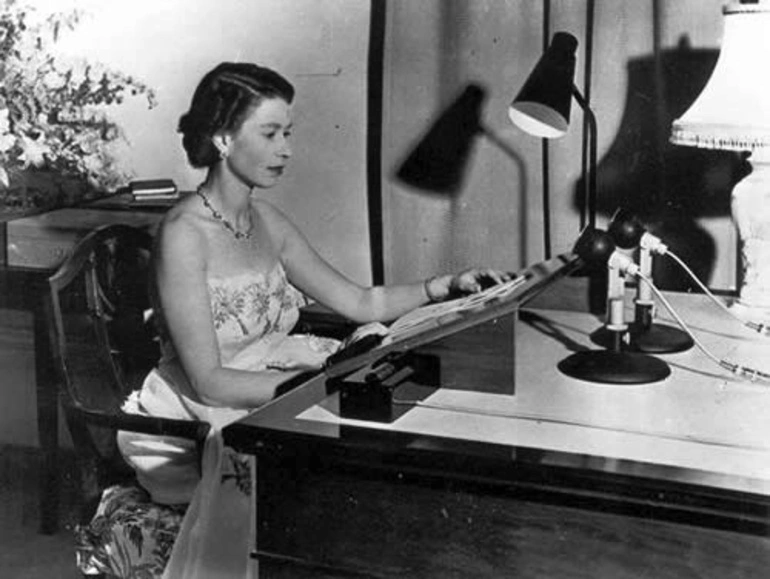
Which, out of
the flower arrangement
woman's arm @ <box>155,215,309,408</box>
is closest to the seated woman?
woman's arm @ <box>155,215,309,408</box>

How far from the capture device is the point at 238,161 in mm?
2105

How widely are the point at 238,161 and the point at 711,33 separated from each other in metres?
0.99

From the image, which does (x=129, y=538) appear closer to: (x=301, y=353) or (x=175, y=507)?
(x=175, y=507)

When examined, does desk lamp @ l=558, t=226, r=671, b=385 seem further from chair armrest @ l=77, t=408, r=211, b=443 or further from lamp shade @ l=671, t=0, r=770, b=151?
chair armrest @ l=77, t=408, r=211, b=443

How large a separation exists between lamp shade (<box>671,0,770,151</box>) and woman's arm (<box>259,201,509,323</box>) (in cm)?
69

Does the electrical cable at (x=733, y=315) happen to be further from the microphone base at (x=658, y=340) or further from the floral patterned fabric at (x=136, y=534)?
the floral patterned fabric at (x=136, y=534)

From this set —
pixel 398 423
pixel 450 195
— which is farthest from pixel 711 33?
pixel 398 423

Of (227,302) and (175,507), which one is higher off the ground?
(227,302)

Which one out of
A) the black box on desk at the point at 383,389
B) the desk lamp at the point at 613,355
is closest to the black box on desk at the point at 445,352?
the black box on desk at the point at 383,389

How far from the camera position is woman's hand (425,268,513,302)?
196 cm

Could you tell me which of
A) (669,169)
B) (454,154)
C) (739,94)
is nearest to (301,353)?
(454,154)

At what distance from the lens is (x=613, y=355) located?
147cm

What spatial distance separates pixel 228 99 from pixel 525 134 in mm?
683

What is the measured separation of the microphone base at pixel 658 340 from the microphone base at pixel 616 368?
11cm
